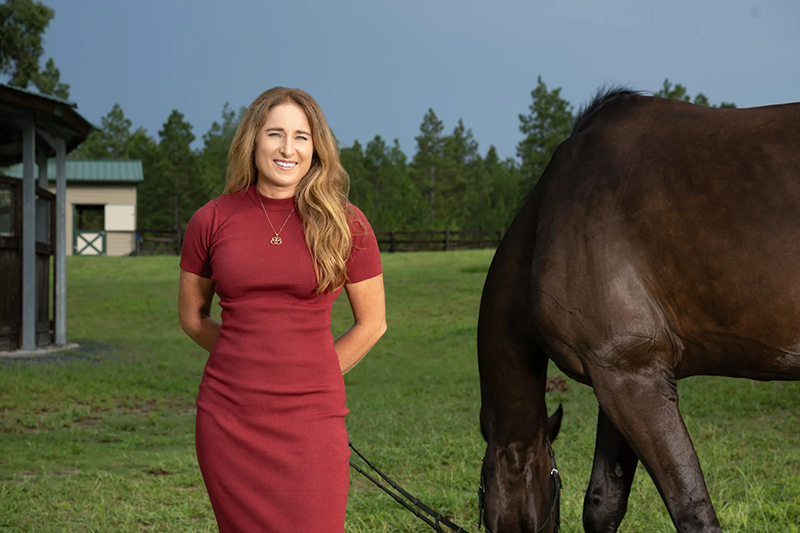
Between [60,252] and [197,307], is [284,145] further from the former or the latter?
[60,252]

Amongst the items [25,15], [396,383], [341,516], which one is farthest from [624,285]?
[25,15]

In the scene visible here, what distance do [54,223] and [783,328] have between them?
11224mm

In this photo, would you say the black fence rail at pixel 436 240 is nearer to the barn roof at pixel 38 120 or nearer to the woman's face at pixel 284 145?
the barn roof at pixel 38 120

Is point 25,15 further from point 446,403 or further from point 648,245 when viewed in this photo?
point 648,245

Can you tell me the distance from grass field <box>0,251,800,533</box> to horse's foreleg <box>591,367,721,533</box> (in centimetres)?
140

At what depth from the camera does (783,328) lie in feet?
7.30

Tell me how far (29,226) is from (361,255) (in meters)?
9.38

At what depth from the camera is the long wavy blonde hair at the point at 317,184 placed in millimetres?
2141

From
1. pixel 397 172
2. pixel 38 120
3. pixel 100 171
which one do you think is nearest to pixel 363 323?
pixel 38 120

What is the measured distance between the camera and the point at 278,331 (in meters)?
2.12

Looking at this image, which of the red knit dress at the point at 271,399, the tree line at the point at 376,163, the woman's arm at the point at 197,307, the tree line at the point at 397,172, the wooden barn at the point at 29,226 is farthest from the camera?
the tree line at the point at 397,172

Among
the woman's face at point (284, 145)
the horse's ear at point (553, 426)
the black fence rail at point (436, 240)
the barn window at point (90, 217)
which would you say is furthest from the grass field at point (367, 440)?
the black fence rail at point (436, 240)

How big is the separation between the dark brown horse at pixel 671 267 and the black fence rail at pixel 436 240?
1189 inches

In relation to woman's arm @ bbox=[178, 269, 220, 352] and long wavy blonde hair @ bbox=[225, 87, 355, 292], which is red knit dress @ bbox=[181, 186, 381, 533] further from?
woman's arm @ bbox=[178, 269, 220, 352]
